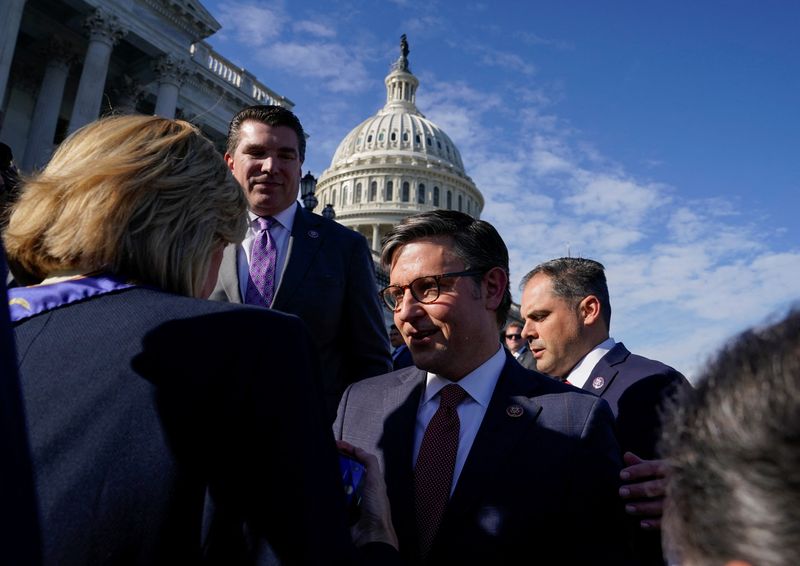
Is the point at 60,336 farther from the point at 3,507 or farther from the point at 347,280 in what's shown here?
the point at 347,280

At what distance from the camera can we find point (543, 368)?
4566mm

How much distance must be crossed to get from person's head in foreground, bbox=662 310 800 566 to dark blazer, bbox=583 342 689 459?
254 cm

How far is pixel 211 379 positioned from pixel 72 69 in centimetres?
2396

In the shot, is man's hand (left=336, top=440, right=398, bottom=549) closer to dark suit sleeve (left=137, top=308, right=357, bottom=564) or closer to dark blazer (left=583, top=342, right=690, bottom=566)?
dark suit sleeve (left=137, top=308, right=357, bottom=564)

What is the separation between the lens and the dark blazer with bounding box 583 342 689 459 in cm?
351

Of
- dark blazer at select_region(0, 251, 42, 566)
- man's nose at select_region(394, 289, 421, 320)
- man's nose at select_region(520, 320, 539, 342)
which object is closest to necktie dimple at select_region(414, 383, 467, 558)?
man's nose at select_region(394, 289, 421, 320)

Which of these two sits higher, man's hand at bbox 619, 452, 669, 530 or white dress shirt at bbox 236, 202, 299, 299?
white dress shirt at bbox 236, 202, 299, 299

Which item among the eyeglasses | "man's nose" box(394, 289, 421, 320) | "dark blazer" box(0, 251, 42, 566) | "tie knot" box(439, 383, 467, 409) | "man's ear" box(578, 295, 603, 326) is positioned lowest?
"dark blazer" box(0, 251, 42, 566)

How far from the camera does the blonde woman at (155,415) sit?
4.53ft

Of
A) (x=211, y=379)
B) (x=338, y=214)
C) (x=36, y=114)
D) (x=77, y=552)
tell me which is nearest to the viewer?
(x=77, y=552)

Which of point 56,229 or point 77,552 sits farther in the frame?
point 56,229

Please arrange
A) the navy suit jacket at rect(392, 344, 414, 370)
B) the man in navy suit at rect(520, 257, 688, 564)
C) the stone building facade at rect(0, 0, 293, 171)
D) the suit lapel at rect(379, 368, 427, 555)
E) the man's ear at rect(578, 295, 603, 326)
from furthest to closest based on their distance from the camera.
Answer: the stone building facade at rect(0, 0, 293, 171)
the navy suit jacket at rect(392, 344, 414, 370)
the man's ear at rect(578, 295, 603, 326)
the man in navy suit at rect(520, 257, 688, 564)
the suit lapel at rect(379, 368, 427, 555)

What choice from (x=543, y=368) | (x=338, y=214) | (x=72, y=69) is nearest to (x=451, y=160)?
(x=338, y=214)

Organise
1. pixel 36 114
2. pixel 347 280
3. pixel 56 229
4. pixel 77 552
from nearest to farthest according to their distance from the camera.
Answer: pixel 77 552 → pixel 56 229 → pixel 347 280 → pixel 36 114
